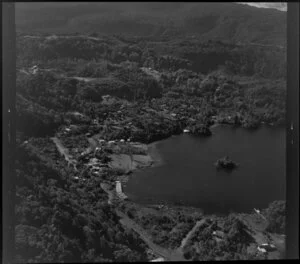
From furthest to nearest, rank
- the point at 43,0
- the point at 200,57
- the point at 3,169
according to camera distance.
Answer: the point at 200,57 < the point at 43,0 < the point at 3,169

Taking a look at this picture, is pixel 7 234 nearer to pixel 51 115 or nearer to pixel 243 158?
pixel 51 115

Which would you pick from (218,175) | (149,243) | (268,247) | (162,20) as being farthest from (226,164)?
(162,20)

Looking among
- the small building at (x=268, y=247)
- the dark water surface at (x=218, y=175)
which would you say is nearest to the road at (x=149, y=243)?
the dark water surface at (x=218, y=175)

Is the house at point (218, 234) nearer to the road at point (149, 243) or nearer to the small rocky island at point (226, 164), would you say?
the road at point (149, 243)

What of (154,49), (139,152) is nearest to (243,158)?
(139,152)

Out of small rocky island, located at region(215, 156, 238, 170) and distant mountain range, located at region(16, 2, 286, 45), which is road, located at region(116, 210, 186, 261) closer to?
small rocky island, located at region(215, 156, 238, 170)

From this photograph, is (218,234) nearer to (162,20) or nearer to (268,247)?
(268,247)
